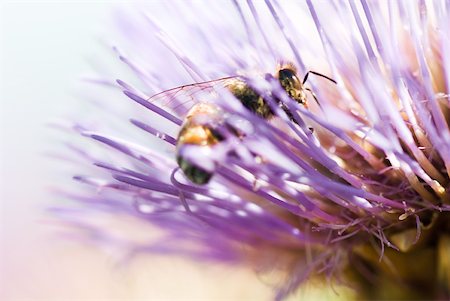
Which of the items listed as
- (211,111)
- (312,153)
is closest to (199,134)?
(211,111)

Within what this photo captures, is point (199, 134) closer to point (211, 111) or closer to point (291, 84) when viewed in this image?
point (211, 111)

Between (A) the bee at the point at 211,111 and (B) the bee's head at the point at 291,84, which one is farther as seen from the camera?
(B) the bee's head at the point at 291,84

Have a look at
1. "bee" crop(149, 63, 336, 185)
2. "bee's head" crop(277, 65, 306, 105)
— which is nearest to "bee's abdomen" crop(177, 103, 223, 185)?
"bee" crop(149, 63, 336, 185)

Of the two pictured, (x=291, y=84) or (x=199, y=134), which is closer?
(x=199, y=134)

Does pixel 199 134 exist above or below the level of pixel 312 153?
above

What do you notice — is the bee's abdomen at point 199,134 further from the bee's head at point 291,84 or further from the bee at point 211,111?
the bee's head at point 291,84

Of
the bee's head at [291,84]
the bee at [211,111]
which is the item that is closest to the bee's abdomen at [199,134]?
the bee at [211,111]

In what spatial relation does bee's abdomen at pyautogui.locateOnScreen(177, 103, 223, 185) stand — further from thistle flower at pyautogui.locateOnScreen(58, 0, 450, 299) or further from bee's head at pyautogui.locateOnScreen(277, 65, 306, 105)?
bee's head at pyautogui.locateOnScreen(277, 65, 306, 105)
